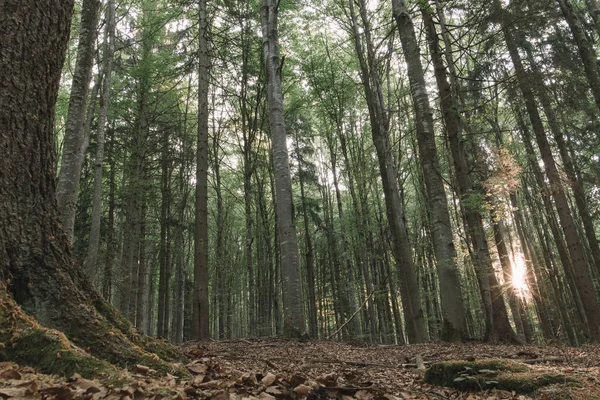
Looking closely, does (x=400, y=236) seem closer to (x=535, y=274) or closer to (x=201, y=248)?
(x=201, y=248)

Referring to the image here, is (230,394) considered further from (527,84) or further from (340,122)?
(340,122)

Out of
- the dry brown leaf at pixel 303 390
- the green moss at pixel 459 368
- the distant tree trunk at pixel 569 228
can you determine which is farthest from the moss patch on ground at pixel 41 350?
the distant tree trunk at pixel 569 228

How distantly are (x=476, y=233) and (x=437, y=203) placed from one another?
44.2 inches

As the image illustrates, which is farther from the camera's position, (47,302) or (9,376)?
(47,302)

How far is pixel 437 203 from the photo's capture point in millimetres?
7484

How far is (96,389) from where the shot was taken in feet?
5.10

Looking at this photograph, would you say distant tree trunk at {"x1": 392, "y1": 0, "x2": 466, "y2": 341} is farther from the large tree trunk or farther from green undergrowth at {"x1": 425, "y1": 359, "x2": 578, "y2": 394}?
the large tree trunk

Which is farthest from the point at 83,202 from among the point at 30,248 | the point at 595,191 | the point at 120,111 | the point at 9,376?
the point at 595,191

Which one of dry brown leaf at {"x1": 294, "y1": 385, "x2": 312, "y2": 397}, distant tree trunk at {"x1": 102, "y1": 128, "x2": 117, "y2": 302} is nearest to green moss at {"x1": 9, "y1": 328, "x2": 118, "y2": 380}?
dry brown leaf at {"x1": 294, "y1": 385, "x2": 312, "y2": 397}

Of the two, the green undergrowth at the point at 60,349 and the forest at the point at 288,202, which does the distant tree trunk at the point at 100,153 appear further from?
the green undergrowth at the point at 60,349

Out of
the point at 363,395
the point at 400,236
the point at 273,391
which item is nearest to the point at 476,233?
the point at 400,236

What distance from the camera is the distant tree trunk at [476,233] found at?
7.47m

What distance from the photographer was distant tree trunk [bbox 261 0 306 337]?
24.2ft

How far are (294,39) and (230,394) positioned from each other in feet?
54.8
